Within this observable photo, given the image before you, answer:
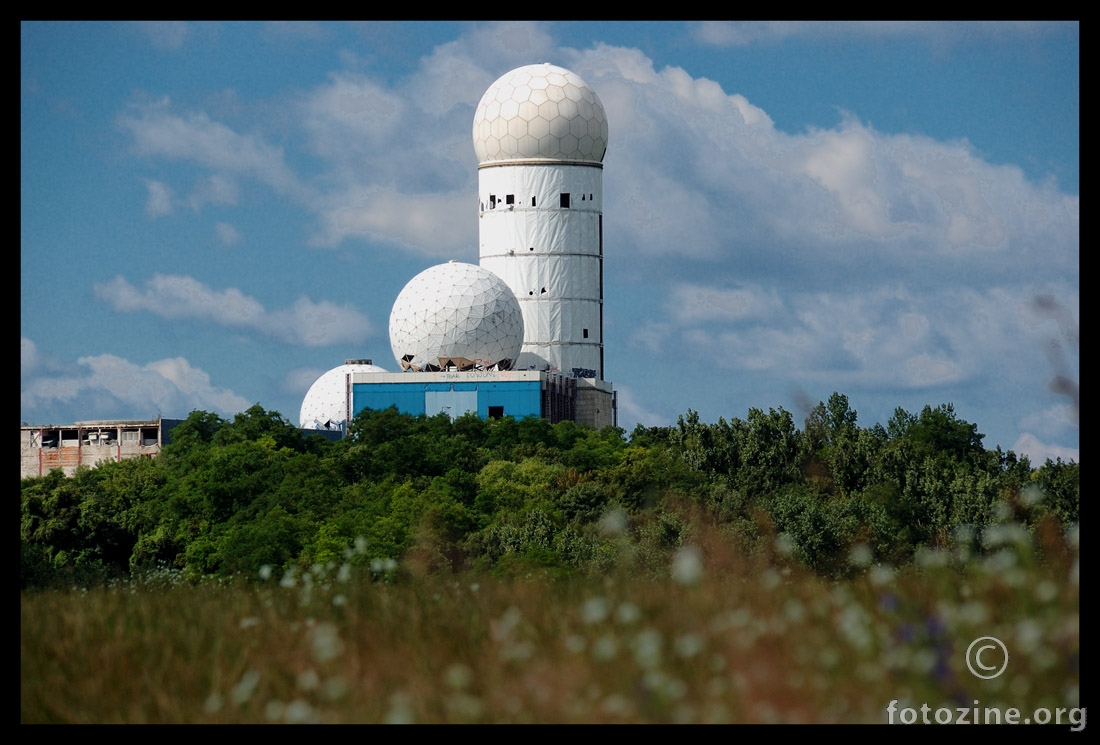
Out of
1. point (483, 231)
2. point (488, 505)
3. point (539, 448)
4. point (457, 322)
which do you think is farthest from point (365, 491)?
point (483, 231)

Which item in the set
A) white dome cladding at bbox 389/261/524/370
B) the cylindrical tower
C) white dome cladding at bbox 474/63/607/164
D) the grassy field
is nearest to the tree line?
white dome cladding at bbox 389/261/524/370

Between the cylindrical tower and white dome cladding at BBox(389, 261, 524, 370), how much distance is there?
6.34m

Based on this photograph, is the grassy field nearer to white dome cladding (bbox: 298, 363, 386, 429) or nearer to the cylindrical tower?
the cylindrical tower

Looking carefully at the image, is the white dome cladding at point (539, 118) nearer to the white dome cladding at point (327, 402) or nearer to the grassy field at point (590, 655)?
the white dome cladding at point (327, 402)

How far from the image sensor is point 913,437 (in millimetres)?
72938

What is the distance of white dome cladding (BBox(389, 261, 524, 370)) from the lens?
66.0m

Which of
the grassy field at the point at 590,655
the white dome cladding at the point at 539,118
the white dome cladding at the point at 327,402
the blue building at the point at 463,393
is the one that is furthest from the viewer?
the white dome cladding at the point at 327,402

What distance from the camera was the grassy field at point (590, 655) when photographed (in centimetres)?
743

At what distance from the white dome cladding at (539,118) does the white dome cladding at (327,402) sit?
13193mm

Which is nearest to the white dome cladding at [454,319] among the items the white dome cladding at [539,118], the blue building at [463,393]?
the blue building at [463,393]

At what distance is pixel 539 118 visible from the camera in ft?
239

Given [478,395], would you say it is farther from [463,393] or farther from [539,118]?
[539,118]
